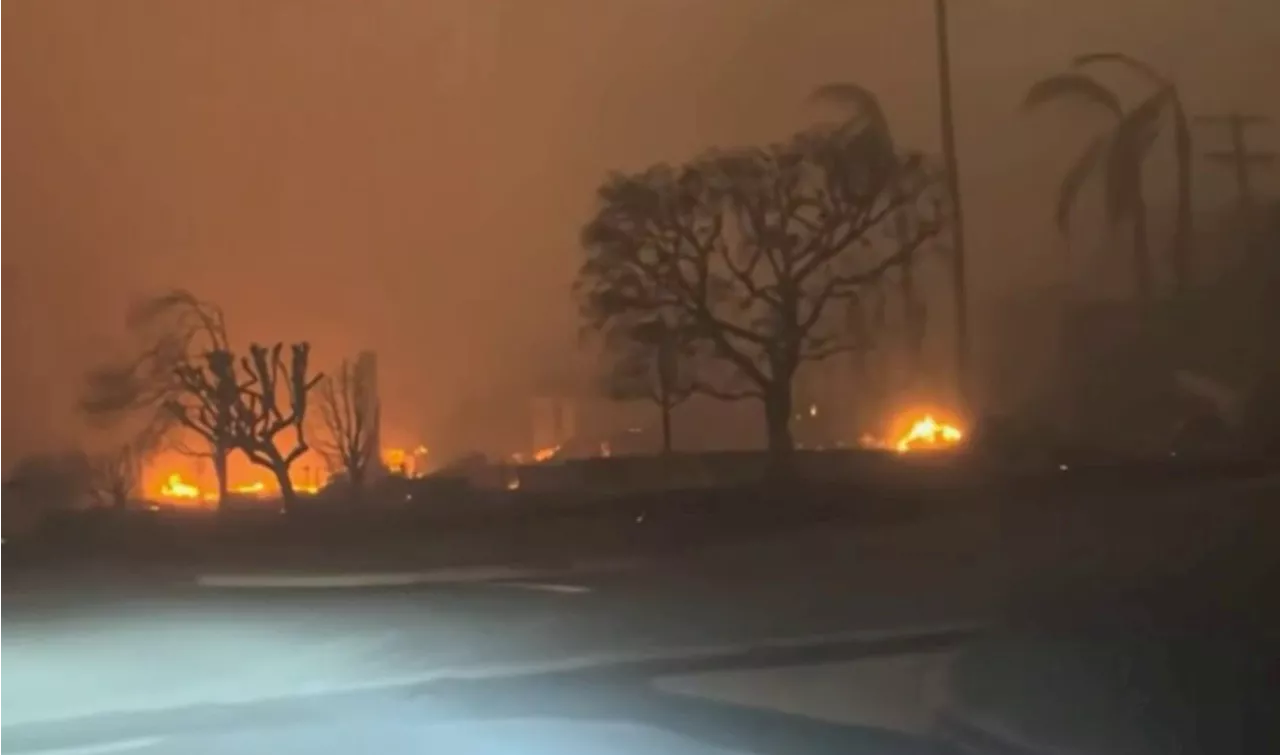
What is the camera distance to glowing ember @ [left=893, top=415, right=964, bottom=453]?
924mm

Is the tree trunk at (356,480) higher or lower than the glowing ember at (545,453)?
lower

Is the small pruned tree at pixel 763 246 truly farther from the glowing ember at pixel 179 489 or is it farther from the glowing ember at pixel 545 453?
the glowing ember at pixel 179 489

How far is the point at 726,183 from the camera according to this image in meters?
0.92

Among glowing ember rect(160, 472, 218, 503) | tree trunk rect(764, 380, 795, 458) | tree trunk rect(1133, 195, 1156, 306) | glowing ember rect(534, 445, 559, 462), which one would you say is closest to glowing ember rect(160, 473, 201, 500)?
glowing ember rect(160, 472, 218, 503)

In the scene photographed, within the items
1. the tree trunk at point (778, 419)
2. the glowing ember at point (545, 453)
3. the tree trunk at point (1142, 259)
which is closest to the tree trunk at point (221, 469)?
the glowing ember at point (545, 453)

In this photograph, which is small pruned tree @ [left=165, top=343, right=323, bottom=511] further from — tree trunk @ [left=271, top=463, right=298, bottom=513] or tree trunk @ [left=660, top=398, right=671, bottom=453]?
tree trunk @ [left=660, top=398, right=671, bottom=453]

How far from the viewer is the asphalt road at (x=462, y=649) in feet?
2.83

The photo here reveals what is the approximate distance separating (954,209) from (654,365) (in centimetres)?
22

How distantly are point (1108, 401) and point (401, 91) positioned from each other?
484 mm

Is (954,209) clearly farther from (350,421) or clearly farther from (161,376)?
(161,376)

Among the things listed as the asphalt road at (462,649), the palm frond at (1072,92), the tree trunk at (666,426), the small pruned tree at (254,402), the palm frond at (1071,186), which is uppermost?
the palm frond at (1072,92)

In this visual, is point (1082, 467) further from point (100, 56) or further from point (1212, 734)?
point (100, 56)

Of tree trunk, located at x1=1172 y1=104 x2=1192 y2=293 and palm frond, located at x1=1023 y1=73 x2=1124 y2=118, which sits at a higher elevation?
palm frond, located at x1=1023 y1=73 x2=1124 y2=118

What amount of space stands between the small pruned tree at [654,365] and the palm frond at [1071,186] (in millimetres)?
252
